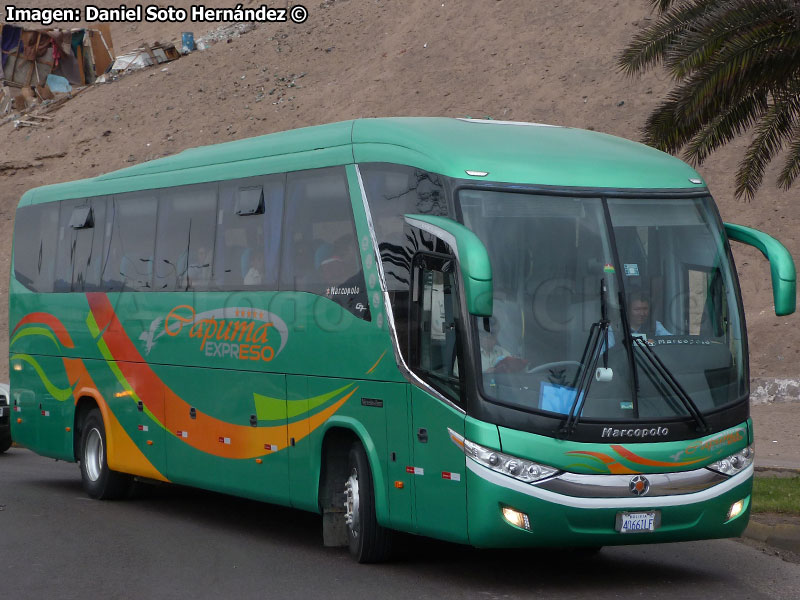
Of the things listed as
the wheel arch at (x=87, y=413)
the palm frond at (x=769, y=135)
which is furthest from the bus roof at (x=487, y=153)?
the palm frond at (x=769, y=135)

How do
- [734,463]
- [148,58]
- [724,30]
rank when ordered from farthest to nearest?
[148,58] → [724,30] → [734,463]

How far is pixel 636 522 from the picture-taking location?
8.75 m

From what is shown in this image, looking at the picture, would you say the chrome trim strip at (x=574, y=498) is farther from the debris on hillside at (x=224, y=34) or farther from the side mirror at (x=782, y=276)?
the debris on hillside at (x=224, y=34)

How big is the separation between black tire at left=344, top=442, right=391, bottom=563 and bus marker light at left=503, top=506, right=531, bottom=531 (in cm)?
168

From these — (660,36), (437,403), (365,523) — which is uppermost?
(660,36)

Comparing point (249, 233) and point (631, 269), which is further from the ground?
point (249, 233)

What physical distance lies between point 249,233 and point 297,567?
132 inches

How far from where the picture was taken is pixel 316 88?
51906 mm

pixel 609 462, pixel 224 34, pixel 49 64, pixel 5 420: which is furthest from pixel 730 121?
pixel 49 64

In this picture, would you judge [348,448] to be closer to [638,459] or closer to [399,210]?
[399,210]

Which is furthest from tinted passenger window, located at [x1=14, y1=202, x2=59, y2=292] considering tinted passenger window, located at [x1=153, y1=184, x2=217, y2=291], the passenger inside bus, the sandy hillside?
the sandy hillside

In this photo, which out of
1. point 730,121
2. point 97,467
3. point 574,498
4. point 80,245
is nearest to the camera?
point 574,498

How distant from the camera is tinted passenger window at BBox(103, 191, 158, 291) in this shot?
1381cm

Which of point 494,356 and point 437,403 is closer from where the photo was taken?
point 494,356
